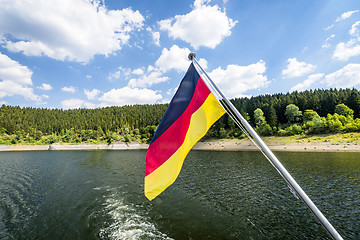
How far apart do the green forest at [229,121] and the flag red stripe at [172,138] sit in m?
84.9

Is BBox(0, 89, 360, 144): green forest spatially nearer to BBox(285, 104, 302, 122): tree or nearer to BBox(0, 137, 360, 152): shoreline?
BBox(285, 104, 302, 122): tree

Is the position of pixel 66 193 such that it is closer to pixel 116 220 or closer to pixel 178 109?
pixel 116 220

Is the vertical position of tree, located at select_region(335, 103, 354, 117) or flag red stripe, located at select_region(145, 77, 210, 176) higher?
tree, located at select_region(335, 103, 354, 117)

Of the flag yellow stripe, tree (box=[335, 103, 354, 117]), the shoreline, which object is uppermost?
tree (box=[335, 103, 354, 117])

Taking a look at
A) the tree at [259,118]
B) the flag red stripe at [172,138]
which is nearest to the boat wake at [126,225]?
the flag red stripe at [172,138]

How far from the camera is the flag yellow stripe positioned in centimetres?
472

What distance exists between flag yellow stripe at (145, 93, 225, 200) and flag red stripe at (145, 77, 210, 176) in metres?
0.11

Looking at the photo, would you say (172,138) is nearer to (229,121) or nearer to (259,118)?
(229,121)

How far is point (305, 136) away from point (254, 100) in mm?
60164

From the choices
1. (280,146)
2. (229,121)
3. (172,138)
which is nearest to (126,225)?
(172,138)

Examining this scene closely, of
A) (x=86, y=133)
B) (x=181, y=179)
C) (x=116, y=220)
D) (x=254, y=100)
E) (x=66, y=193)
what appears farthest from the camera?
(x=86, y=133)

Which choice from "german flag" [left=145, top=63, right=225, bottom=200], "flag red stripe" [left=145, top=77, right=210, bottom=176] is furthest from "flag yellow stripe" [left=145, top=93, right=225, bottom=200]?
"flag red stripe" [left=145, top=77, right=210, bottom=176]

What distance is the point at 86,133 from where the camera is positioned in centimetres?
13762

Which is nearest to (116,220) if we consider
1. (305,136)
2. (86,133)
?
(305,136)
